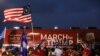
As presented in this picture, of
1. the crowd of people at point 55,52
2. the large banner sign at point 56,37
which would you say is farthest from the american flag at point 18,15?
the large banner sign at point 56,37

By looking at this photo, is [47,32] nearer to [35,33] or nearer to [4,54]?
[35,33]

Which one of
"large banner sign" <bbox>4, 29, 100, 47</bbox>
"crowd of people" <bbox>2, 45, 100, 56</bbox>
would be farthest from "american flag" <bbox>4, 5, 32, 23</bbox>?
"large banner sign" <bbox>4, 29, 100, 47</bbox>

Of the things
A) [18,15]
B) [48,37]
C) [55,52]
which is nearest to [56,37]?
[48,37]

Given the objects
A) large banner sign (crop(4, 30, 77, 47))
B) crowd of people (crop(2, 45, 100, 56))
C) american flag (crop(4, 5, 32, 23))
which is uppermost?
american flag (crop(4, 5, 32, 23))

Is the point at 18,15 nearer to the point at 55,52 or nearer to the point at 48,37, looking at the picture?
the point at 55,52

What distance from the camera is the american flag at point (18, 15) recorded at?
1041 inches

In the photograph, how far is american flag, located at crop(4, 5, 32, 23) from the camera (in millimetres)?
26431

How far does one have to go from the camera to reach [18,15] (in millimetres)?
27094

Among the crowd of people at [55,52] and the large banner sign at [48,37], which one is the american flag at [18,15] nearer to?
the crowd of people at [55,52]

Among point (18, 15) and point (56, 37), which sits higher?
point (18, 15)

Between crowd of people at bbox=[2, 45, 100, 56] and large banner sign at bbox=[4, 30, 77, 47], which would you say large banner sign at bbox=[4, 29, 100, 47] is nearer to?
large banner sign at bbox=[4, 30, 77, 47]

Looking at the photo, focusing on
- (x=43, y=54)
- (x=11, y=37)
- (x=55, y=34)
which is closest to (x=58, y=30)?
(x=55, y=34)

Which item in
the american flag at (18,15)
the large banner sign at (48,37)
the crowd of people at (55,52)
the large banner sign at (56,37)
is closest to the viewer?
the american flag at (18,15)

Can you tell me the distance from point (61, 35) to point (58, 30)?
22.8 inches
